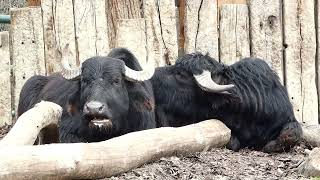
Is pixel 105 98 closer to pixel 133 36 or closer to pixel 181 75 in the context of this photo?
pixel 181 75

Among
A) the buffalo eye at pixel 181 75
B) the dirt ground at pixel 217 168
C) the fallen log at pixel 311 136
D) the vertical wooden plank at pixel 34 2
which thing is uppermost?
the vertical wooden plank at pixel 34 2

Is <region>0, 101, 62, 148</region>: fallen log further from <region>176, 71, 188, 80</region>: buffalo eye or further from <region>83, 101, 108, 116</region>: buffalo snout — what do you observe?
<region>176, 71, 188, 80</region>: buffalo eye

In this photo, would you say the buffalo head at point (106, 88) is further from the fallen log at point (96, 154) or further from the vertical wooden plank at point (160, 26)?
the vertical wooden plank at point (160, 26)

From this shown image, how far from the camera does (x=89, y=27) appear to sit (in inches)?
403

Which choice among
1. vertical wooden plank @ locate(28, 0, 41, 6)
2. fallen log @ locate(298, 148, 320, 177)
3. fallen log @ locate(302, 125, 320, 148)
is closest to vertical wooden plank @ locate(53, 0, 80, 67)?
vertical wooden plank @ locate(28, 0, 41, 6)

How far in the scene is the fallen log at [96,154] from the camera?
5.55 metres

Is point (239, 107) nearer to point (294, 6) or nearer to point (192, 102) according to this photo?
point (192, 102)

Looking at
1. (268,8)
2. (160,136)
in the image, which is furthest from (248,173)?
(268,8)

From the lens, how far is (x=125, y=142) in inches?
261

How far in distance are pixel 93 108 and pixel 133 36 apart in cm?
262

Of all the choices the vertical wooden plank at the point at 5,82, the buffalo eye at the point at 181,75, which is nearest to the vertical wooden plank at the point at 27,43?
the vertical wooden plank at the point at 5,82

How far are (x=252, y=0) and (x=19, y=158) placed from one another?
578 cm

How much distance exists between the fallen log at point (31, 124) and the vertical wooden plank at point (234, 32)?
372cm

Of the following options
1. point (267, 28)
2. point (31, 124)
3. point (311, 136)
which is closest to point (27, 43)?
point (267, 28)
